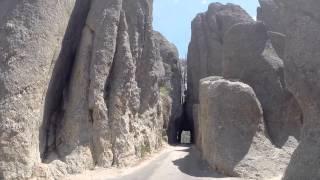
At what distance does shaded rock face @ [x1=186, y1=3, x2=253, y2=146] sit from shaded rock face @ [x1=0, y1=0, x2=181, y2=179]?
10609 millimetres

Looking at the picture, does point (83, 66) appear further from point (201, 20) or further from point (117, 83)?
point (201, 20)

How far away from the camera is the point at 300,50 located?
344 inches

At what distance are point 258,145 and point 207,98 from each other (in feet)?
7.73

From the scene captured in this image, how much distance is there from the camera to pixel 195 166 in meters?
16.0

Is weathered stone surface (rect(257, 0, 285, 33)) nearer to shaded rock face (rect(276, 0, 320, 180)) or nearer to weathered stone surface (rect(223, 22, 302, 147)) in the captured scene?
weathered stone surface (rect(223, 22, 302, 147))

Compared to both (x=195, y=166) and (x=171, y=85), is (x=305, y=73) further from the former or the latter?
(x=171, y=85)

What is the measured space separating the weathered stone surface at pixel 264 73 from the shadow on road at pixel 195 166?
6.76ft

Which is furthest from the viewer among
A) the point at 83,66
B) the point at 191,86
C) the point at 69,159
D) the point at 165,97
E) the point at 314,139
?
the point at 191,86

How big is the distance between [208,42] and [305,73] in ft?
69.5

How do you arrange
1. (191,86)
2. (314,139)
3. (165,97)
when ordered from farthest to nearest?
(191,86) → (165,97) → (314,139)

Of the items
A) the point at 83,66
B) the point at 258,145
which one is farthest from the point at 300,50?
the point at 83,66

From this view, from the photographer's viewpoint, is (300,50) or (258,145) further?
(258,145)

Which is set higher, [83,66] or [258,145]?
[83,66]

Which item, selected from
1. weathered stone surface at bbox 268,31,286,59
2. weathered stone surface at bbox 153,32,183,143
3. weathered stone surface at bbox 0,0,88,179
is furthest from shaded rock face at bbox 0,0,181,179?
weathered stone surface at bbox 153,32,183,143
